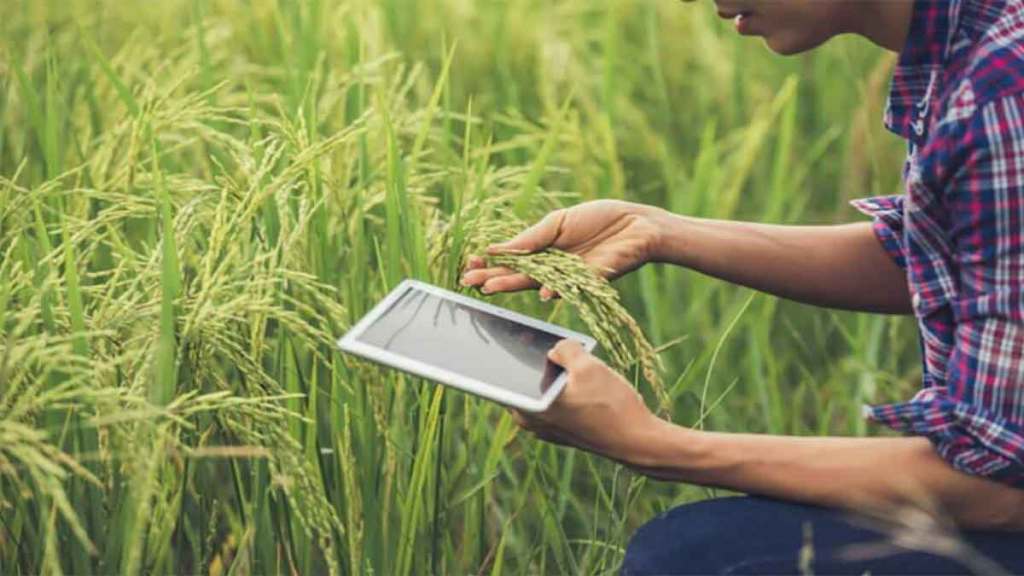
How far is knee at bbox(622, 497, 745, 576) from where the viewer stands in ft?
6.48

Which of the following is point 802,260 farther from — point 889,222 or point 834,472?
point 834,472

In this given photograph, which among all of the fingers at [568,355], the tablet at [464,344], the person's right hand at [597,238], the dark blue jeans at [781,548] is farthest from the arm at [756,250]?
the dark blue jeans at [781,548]

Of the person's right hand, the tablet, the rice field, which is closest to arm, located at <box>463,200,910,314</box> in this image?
the person's right hand

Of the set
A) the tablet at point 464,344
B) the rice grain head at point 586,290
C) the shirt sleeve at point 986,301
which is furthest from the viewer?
the rice grain head at point 586,290

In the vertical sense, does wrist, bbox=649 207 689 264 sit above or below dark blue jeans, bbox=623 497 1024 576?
above

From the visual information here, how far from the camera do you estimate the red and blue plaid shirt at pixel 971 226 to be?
1.82 m

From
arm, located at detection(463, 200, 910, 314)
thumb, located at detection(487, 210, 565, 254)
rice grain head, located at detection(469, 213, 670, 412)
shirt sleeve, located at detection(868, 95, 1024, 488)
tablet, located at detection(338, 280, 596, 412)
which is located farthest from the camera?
arm, located at detection(463, 200, 910, 314)

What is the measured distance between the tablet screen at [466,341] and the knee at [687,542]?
0.23 meters

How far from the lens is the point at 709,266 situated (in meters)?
2.39

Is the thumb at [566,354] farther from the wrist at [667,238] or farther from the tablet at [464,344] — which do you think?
the wrist at [667,238]

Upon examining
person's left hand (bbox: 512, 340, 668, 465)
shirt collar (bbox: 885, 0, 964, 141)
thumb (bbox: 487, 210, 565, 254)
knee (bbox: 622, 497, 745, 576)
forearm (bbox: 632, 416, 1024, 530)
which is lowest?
knee (bbox: 622, 497, 745, 576)

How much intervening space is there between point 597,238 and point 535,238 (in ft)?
0.42

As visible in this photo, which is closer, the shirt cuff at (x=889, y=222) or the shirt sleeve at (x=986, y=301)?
the shirt sleeve at (x=986, y=301)

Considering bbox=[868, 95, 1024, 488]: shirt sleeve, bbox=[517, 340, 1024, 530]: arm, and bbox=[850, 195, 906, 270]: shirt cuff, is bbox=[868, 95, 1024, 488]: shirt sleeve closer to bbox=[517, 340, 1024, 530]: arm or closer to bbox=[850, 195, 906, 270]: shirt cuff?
bbox=[517, 340, 1024, 530]: arm
